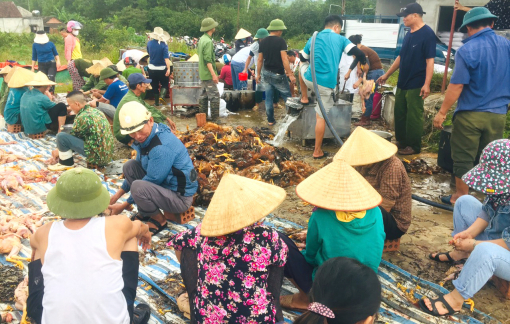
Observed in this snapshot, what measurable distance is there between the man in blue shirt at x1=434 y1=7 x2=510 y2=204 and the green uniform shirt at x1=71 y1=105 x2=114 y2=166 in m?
4.33

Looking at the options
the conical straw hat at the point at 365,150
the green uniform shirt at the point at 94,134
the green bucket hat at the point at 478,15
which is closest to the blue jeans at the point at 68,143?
the green uniform shirt at the point at 94,134

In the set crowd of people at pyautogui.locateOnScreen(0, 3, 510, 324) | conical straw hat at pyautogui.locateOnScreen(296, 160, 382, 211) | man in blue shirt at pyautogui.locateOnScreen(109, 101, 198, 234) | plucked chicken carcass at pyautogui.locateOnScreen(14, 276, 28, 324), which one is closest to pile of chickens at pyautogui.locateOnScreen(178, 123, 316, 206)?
man in blue shirt at pyautogui.locateOnScreen(109, 101, 198, 234)

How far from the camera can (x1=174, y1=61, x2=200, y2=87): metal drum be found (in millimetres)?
9391

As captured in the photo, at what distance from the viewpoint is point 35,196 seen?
4863 mm

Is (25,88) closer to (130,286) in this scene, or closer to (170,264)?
(170,264)

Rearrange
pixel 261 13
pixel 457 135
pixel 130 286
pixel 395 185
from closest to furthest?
1. pixel 130 286
2. pixel 395 185
3. pixel 457 135
4. pixel 261 13

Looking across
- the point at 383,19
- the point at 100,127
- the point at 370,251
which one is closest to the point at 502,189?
the point at 370,251

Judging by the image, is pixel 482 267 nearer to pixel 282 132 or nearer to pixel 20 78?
pixel 282 132

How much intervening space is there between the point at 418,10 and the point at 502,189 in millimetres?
3530

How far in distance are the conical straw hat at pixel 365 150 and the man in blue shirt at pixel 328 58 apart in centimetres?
274

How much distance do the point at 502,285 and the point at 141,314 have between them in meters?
2.68

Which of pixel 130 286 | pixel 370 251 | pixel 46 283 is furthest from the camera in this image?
pixel 370 251

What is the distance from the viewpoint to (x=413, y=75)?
18.5ft

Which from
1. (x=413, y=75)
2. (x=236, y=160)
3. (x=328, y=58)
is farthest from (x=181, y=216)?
(x=413, y=75)
